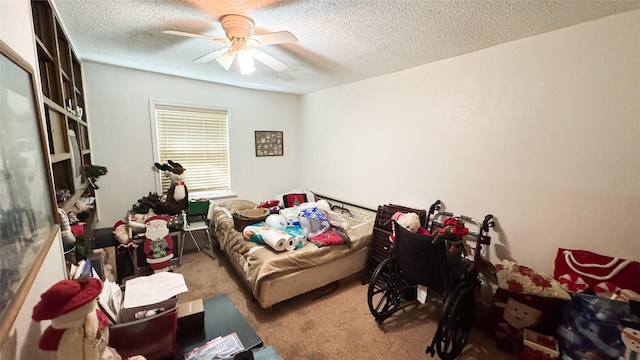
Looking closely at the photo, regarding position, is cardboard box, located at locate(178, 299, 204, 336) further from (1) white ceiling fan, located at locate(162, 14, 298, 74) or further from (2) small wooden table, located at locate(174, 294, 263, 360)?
(1) white ceiling fan, located at locate(162, 14, 298, 74)

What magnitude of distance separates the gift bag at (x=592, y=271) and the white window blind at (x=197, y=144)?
3850mm

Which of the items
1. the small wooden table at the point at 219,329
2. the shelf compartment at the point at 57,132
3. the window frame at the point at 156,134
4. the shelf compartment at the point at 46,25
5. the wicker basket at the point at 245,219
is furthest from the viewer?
the window frame at the point at 156,134

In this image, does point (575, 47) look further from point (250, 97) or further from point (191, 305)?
point (250, 97)

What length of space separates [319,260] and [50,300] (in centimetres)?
192

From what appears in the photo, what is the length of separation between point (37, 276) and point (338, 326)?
6.21ft

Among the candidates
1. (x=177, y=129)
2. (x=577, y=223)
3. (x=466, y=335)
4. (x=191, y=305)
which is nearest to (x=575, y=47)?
(x=577, y=223)

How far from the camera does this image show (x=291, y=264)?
2.22 m

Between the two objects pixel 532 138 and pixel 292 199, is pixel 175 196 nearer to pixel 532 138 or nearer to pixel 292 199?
pixel 292 199

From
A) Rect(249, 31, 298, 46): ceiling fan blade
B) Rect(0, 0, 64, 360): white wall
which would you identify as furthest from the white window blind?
Rect(0, 0, 64, 360): white wall

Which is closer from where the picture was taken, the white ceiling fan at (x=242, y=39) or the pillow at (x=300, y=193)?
the white ceiling fan at (x=242, y=39)

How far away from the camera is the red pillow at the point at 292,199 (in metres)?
3.99

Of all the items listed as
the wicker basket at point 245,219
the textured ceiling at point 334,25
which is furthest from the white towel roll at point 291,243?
the textured ceiling at point 334,25

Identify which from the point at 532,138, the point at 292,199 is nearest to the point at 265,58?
the point at 532,138

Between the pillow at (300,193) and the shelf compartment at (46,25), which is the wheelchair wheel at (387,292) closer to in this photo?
the pillow at (300,193)
